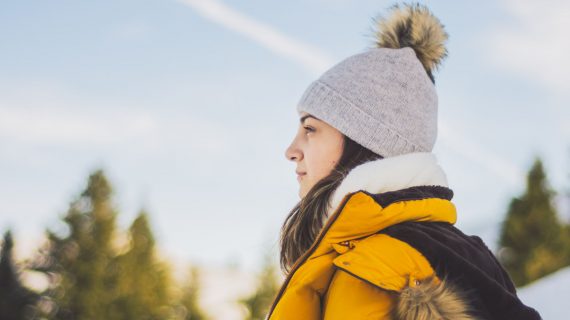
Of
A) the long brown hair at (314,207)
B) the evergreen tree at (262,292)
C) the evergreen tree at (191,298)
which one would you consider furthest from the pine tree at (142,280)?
the long brown hair at (314,207)

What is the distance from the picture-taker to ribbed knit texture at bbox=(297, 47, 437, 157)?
215 cm

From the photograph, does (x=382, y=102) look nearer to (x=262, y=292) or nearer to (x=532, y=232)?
(x=262, y=292)

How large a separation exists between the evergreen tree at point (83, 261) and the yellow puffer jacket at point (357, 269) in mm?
22067

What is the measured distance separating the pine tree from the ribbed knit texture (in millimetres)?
23002

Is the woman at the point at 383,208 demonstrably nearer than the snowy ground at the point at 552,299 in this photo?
Yes

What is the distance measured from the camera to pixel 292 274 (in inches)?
69.5

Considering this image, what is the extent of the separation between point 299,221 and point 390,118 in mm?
556

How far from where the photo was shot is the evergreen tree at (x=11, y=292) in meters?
20.7

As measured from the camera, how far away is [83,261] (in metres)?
22.3

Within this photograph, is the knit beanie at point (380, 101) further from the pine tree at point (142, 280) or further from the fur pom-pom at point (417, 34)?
the pine tree at point (142, 280)

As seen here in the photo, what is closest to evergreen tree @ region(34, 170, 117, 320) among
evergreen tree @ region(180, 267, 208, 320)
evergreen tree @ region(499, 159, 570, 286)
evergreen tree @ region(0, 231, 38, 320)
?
evergreen tree @ region(0, 231, 38, 320)

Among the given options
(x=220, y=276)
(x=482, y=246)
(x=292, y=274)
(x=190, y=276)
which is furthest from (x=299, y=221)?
(x=220, y=276)

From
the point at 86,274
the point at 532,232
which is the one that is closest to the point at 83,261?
the point at 86,274

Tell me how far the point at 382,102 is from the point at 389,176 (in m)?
0.40
